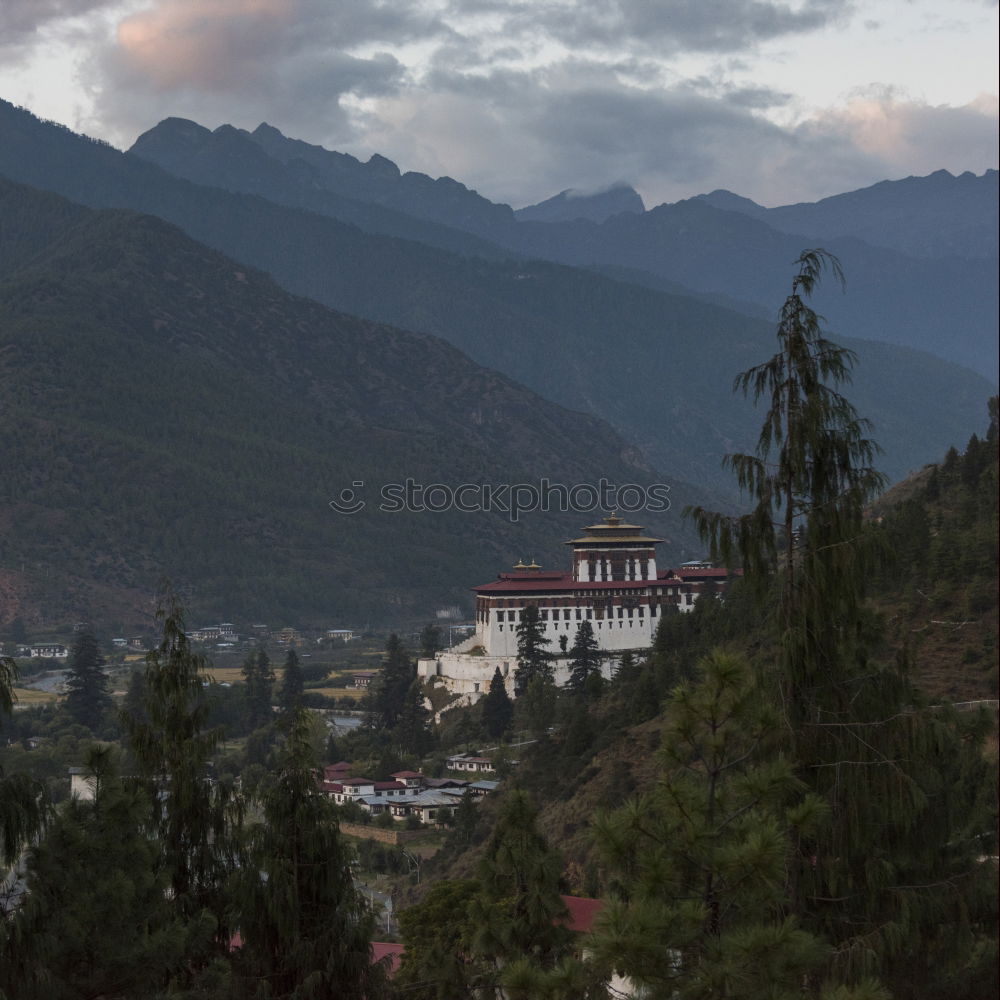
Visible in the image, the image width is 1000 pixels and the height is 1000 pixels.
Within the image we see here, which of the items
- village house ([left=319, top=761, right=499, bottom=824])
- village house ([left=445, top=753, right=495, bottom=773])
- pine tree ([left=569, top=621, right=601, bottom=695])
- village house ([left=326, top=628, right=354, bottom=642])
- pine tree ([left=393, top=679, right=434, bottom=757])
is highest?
village house ([left=326, top=628, right=354, bottom=642])

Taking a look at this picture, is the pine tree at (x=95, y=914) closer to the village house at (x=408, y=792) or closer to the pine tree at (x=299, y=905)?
the pine tree at (x=299, y=905)

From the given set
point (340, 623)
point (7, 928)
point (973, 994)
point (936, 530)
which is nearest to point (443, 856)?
point (936, 530)

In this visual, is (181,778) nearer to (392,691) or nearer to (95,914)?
(95,914)

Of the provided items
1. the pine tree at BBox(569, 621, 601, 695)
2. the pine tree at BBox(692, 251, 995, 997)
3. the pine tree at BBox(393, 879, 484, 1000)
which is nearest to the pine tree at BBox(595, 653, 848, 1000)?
the pine tree at BBox(692, 251, 995, 997)

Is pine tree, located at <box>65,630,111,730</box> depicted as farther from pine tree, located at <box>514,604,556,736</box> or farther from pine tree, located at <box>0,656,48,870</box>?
pine tree, located at <box>0,656,48,870</box>

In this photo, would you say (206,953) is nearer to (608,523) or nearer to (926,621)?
(926,621)

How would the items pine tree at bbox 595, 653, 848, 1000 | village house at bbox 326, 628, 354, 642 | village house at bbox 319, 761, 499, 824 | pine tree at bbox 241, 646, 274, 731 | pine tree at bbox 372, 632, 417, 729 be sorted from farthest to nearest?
village house at bbox 326, 628, 354, 642, pine tree at bbox 241, 646, 274, 731, pine tree at bbox 372, 632, 417, 729, village house at bbox 319, 761, 499, 824, pine tree at bbox 595, 653, 848, 1000

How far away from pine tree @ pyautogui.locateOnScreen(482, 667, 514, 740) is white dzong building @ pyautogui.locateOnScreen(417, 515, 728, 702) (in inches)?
254

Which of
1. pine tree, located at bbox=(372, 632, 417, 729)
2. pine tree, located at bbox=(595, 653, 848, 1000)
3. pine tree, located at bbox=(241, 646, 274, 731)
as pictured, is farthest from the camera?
pine tree, located at bbox=(241, 646, 274, 731)

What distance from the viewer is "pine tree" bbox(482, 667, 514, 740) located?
3551 inches

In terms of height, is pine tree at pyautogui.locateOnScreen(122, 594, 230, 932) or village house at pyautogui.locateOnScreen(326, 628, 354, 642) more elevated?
village house at pyautogui.locateOnScreen(326, 628, 354, 642)

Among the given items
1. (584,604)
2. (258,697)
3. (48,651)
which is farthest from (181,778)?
(48,651)

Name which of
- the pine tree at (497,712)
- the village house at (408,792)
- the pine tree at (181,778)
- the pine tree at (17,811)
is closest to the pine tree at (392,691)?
the pine tree at (497,712)

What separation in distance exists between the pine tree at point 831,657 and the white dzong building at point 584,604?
81095 millimetres
